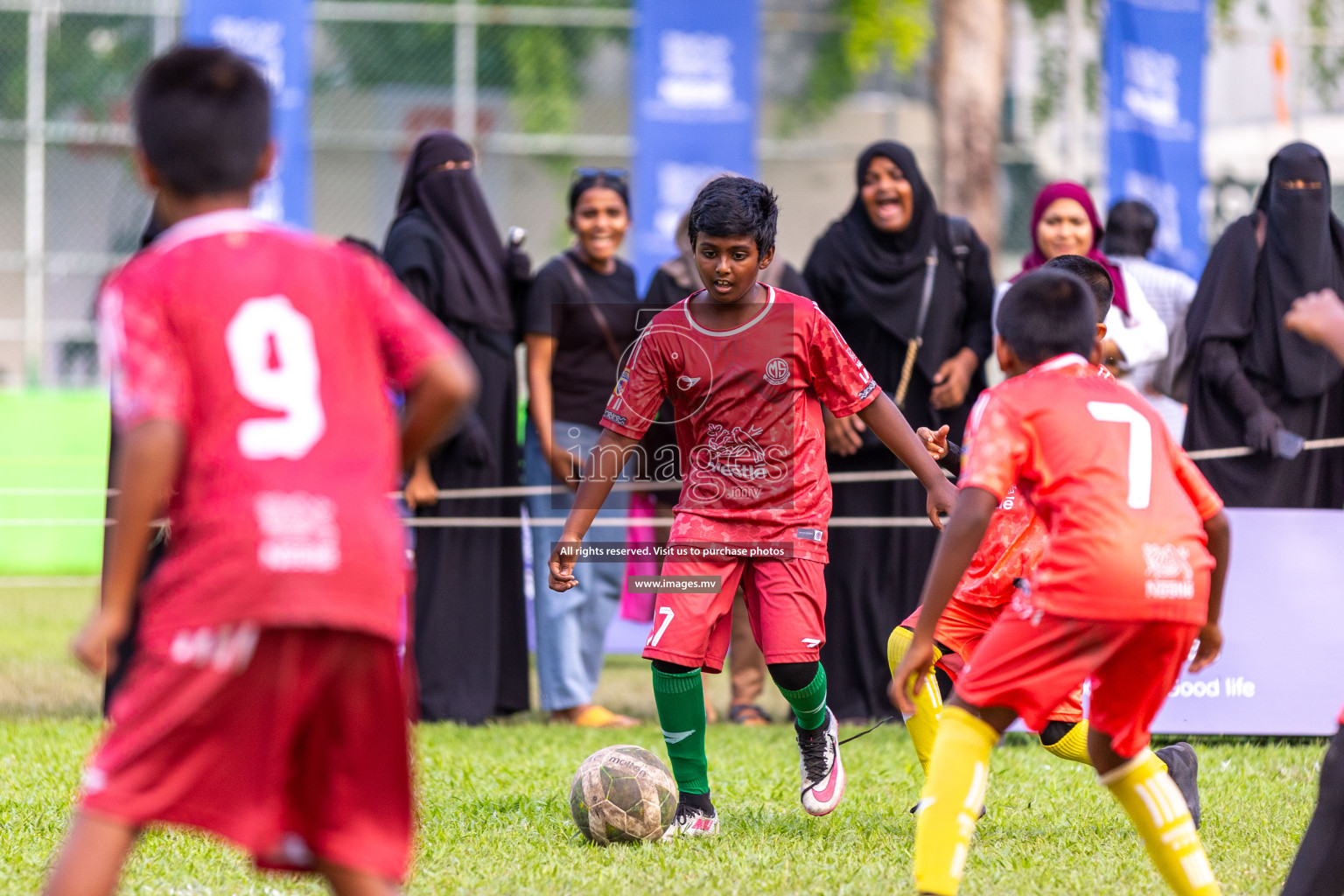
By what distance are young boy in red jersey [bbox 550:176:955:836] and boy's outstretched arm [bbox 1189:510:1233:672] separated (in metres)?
1.21

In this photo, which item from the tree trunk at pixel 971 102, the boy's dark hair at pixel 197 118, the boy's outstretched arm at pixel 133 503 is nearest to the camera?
the boy's outstretched arm at pixel 133 503

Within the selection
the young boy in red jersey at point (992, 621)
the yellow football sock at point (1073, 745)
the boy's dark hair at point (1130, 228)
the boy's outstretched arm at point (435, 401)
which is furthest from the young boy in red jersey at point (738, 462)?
the boy's dark hair at point (1130, 228)

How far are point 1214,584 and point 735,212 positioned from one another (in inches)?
71.4

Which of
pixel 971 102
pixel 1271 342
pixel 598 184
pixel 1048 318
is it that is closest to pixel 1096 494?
pixel 1048 318

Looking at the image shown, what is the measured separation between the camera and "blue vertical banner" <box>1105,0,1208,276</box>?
12.4 metres

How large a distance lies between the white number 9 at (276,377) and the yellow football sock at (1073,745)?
282cm

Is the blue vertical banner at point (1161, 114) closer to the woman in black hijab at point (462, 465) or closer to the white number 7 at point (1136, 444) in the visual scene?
the woman in black hijab at point (462, 465)

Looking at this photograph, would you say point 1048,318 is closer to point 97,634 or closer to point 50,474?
point 97,634

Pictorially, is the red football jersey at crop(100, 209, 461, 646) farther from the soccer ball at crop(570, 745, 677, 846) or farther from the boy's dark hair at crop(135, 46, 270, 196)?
the soccer ball at crop(570, 745, 677, 846)

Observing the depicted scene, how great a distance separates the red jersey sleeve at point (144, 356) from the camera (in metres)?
2.55

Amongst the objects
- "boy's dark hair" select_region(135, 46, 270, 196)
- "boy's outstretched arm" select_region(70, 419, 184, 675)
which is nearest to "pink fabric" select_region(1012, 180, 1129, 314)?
"boy's dark hair" select_region(135, 46, 270, 196)

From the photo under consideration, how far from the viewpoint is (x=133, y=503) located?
2545 millimetres

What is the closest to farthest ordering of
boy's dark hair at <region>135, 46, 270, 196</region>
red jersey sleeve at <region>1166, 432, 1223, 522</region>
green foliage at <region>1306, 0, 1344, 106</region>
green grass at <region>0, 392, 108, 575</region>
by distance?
boy's dark hair at <region>135, 46, 270, 196</region>, red jersey sleeve at <region>1166, 432, 1223, 522</region>, green grass at <region>0, 392, 108, 575</region>, green foliage at <region>1306, 0, 1344, 106</region>

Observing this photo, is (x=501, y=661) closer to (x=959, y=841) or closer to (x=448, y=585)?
(x=448, y=585)
